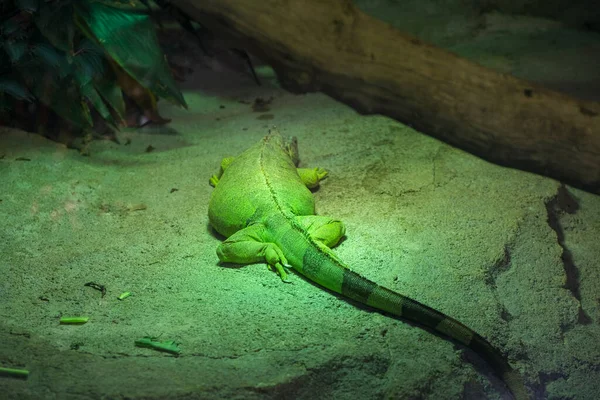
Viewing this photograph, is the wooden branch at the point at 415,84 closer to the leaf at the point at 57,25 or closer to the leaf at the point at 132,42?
the leaf at the point at 132,42

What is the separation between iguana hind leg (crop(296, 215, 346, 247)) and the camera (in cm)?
433

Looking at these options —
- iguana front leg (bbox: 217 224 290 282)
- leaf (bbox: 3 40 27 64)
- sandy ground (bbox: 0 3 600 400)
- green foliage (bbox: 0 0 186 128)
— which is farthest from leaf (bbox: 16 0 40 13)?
iguana front leg (bbox: 217 224 290 282)

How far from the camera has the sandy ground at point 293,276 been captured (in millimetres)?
3332

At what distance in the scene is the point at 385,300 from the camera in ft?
12.2

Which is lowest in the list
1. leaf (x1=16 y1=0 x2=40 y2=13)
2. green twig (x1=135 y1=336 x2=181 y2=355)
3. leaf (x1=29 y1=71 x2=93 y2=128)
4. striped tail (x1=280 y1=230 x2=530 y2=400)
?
green twig (x1=135 y1=336 x2=181 y2=355)

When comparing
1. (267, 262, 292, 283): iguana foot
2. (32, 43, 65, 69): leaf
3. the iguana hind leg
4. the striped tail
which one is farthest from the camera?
(32, 43, 65, 69): leaf

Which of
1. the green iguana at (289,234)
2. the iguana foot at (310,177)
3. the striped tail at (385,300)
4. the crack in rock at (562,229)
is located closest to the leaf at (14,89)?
the green iguana at (289,234)

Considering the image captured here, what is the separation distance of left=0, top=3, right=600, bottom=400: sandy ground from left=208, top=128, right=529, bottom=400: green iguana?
0.39ft

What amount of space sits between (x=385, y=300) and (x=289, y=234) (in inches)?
36.4

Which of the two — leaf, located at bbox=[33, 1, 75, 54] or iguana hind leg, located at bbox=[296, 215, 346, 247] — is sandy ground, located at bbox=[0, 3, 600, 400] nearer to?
iguana hind leg, located at bbox=[296, 215, 346, 247]

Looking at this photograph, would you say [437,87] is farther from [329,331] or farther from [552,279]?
[329,331]

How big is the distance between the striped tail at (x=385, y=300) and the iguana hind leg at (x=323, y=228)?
5.9 inches

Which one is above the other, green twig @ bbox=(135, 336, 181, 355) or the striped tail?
the striped tail

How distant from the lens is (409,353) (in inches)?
139
